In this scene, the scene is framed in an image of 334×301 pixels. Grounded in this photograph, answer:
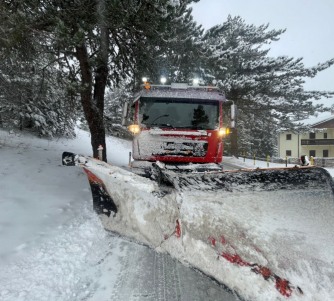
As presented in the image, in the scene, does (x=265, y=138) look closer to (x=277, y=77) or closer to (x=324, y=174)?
(x=277, y=77)

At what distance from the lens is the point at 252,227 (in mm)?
2500

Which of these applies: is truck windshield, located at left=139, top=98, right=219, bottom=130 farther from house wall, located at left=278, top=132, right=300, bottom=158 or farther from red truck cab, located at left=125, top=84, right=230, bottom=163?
house wall, located at left=278, top=132, right=300, bottom=158

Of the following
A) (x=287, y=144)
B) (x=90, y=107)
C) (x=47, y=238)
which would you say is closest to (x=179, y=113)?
(x=90, y=107)

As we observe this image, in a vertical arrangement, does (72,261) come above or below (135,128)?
below

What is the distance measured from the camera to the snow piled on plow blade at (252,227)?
7.13ft

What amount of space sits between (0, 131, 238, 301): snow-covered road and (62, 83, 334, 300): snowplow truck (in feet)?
1.17

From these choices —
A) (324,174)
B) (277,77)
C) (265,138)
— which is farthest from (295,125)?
(265,138)

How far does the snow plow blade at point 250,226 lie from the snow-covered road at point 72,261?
385 millimetres

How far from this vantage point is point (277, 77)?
797 inches

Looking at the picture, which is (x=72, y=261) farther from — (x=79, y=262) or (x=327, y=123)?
(x=327, y=123)

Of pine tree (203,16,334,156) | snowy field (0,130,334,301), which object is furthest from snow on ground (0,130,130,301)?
pine tree (203,16,334,156)

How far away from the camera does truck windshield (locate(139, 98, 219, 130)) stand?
266 inches

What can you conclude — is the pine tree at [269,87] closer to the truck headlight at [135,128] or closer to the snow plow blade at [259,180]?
the truck headlight at [135,128]

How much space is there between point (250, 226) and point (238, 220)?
115 millimetres
